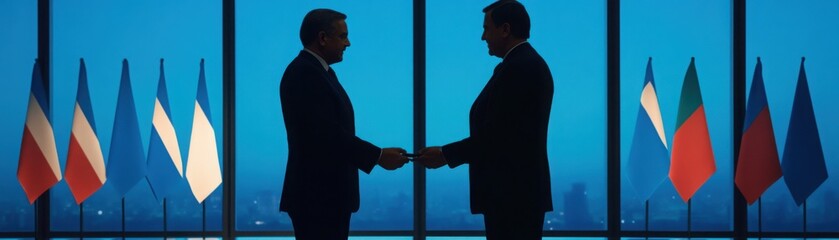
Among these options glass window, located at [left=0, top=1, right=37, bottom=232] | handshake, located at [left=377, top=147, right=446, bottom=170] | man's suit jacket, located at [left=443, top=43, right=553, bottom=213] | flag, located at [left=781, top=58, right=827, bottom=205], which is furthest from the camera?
glass window, located at [left=0, top=1, right=37, bottom=232]

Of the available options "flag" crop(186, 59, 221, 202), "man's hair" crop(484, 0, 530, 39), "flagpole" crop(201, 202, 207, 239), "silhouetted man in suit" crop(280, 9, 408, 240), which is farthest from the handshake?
"flagpole" crop(201, 202, 207, 239)

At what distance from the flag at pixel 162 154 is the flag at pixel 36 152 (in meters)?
0.63

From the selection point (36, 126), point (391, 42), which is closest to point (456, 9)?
point (391, 42)

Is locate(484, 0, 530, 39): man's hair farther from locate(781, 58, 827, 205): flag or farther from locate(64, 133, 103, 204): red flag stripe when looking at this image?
locate(64, 133, 103, 204): red flag stripe

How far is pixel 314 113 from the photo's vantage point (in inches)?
116

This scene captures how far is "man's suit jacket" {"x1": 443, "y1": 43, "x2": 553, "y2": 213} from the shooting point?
2801mm

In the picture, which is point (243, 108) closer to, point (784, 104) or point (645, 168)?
point (645, 168)

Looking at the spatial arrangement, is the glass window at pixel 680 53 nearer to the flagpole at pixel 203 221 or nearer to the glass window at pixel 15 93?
the flagpole at pixel 203 221

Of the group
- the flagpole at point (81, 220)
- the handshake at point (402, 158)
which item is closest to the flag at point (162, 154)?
the flagpole at point (81, 220)

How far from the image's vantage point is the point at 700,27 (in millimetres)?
5742

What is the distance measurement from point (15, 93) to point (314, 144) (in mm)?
3742

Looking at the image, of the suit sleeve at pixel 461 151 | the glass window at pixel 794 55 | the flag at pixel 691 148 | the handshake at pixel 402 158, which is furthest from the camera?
the glass window at pixel 794 55

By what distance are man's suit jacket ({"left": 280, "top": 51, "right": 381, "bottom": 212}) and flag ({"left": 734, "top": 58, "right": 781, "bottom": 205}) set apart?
3.17m

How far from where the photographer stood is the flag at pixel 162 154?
5328 millimetres
